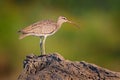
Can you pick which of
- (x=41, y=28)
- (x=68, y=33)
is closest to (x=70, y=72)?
(x=41, y=28)

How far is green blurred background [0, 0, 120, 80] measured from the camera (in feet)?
55.2

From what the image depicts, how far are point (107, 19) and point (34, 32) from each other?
29.5 feet

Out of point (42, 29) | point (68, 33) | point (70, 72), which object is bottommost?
point (70, 72)

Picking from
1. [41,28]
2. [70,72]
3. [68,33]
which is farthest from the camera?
[68,33]

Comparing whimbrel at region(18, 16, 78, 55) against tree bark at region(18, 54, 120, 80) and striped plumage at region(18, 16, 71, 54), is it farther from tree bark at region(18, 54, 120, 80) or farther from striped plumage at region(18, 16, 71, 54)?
tree bark at region(18, 54, 120, 80)

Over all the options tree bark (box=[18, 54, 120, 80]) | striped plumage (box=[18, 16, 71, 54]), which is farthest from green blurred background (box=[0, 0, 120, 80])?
tree bark (box=[18, 54, 120, 80])

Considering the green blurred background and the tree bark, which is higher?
the green blurred background

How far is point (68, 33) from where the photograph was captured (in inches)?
715

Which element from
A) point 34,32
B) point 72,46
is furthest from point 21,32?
point 72,46

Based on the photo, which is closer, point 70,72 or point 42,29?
point 70,72

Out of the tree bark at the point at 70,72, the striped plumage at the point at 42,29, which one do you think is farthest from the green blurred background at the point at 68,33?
the tree bark at the point at 70,72

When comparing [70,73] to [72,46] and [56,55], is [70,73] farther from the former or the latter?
[72,46]

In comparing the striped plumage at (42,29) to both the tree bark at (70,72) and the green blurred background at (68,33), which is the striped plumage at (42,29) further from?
the green blurred background at (68,33)

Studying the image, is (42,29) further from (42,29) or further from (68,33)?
(68,33)
